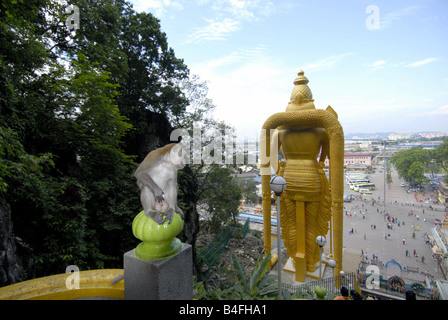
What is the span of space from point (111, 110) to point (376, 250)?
19585 millimetres

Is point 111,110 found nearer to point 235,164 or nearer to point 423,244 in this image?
point 235,164

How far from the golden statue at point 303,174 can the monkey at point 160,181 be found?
451 cm

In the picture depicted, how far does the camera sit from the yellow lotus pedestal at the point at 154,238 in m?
2.18

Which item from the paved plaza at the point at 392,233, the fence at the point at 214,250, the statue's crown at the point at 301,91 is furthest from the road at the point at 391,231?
the statue's crown at the point at 301,91

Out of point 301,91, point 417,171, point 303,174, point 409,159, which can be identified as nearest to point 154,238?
point 303,174

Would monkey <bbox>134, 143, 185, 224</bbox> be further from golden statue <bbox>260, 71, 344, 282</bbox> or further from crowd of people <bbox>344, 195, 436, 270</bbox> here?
crowd of people <bbox>344, 195, 436, 270</bbox>

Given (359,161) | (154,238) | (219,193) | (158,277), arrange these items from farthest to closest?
1. (359,161)
2. (219,193)
3. (154,238)
4. (158,277)

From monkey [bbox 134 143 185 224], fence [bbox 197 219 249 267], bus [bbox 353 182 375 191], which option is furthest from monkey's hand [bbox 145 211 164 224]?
bus [bbox 353 182 375 191]

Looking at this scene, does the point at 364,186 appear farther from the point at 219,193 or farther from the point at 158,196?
the point at 158,196

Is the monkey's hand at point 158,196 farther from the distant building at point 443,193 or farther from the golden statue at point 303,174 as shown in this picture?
the distant building at point 443,193

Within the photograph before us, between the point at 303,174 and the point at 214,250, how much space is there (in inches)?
383

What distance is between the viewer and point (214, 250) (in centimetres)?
1374

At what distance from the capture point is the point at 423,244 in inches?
651
